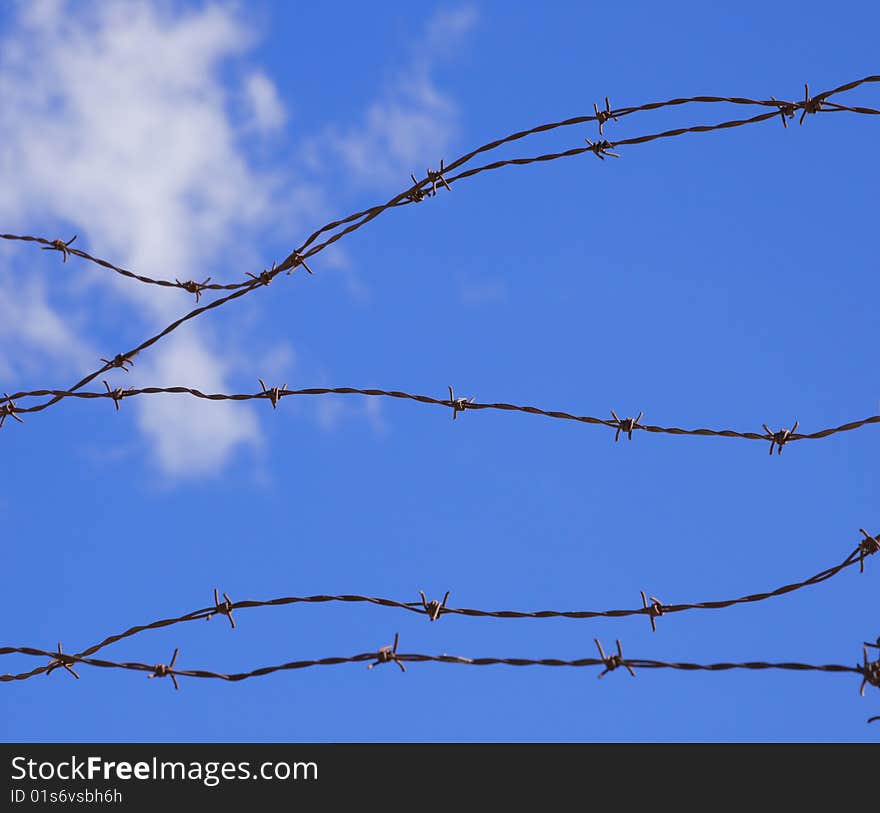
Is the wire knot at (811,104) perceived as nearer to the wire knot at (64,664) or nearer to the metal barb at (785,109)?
the metal barb at (785,109)

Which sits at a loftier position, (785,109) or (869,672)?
(785,109)

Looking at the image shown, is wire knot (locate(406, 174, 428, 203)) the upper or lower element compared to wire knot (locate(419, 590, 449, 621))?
upper

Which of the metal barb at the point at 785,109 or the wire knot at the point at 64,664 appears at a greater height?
the metal barb at the point at 785,109

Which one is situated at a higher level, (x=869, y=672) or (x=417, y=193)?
(x=417, y=193)

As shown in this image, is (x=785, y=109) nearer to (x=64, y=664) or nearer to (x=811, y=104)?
(x=811, y=104)

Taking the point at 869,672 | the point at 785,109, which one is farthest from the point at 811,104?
the point at 869,672

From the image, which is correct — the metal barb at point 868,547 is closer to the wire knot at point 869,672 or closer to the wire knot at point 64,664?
the wire knot at point 869,672

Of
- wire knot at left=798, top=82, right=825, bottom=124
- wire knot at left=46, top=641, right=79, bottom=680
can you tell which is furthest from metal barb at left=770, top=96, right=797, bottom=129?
wire knot at left=46, top=641, right=79, bottom=680

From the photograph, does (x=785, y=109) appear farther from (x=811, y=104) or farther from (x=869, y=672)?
(x=869, y=672)

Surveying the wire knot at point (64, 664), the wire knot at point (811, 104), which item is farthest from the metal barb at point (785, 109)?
the wire knot at point (64, 664)

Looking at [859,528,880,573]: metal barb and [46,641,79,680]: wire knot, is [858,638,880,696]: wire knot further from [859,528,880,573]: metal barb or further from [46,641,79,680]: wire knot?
[46,641,79,680]: wire knot
